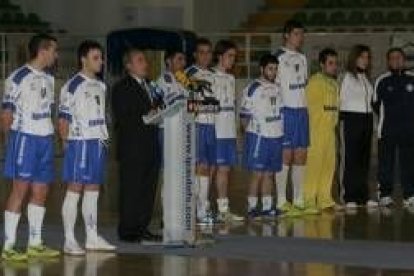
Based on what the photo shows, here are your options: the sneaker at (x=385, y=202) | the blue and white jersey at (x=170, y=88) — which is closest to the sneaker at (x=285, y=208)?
the sneaker at (x=385, y=202)

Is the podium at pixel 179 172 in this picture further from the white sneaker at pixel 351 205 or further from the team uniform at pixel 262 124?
the white sneaker at pixel 351 205

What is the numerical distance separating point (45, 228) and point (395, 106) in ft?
15.0

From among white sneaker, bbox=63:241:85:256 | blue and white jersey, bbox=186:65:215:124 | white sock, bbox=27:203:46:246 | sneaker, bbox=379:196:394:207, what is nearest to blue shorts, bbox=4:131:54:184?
white sock, bbox=27:203:46:246

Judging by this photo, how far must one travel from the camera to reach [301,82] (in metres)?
12.7

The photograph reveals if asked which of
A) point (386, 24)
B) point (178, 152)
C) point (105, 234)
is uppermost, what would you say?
point (386, 24)

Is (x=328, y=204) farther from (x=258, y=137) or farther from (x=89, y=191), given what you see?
(x=89, y=191)

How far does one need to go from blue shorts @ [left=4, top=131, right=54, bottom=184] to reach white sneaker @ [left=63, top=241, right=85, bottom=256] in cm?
60

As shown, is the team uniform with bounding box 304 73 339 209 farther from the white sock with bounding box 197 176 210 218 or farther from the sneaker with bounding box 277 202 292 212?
the white sock with bounding box 197 176 210 218

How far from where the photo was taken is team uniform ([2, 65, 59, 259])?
9.58 metres

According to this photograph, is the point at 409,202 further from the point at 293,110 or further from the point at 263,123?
the point at 263,123

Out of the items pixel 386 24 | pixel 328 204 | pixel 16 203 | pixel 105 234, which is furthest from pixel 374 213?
pixel 386 24

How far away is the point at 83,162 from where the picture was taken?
9875 millimetres

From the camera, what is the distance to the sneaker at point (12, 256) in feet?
31.1

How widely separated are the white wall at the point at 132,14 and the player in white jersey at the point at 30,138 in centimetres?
1888
